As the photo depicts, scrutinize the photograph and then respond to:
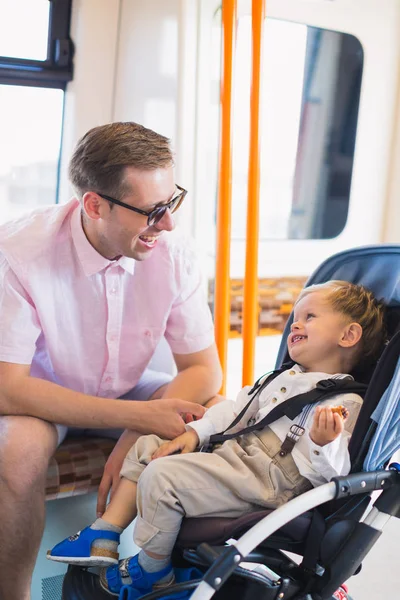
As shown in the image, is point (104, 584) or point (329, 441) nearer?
point (329, 441)

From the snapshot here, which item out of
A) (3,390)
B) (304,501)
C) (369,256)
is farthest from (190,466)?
(369,256)

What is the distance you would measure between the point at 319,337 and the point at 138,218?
551mm

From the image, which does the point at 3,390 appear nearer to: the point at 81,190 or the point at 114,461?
the point at 114,461

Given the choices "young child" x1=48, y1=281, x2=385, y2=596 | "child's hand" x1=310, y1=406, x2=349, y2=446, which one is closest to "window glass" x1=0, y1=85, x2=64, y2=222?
"young child" x1=48, y1=281, x2=385, y2=596

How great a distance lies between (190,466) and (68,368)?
611mm

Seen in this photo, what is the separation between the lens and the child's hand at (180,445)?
172 centimetres

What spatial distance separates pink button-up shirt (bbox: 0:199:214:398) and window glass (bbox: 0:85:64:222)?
1010 mm

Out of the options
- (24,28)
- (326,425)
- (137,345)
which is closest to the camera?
(326,425)

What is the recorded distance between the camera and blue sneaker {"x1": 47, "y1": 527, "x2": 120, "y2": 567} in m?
Result: 1.60

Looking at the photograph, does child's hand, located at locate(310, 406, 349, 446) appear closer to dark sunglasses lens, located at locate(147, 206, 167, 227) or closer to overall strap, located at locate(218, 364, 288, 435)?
overall strap, located at locate(218, 364, 288, 435)

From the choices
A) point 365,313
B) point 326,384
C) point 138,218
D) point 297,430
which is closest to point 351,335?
point 365,313

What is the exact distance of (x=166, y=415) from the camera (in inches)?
73.9

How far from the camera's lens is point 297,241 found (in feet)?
10.9

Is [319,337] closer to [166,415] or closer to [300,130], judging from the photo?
[166,415]
